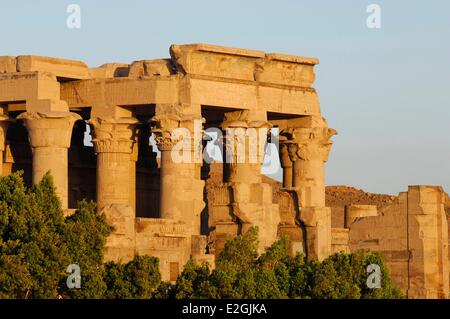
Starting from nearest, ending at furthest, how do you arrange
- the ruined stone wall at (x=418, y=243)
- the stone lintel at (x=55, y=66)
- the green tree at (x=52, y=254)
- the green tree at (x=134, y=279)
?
the green tree at (x=52, y=254) < the green tree at (x=134, y=279) < the ruined stone wall at (x=418, y=243) < the stone lintel at (x=55, y=66)

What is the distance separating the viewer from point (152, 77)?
7050 cm

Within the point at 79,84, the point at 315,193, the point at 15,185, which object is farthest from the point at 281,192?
the point at 15,185

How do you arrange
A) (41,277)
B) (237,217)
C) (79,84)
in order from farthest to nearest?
1. (79,84)
2. (237,217)
3. (41,277)

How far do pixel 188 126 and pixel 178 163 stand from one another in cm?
110

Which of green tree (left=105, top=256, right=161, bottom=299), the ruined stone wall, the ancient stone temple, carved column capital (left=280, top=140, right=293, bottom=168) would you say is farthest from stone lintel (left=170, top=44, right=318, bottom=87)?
green tree (left=105, top=256, right=161, bottom=299)

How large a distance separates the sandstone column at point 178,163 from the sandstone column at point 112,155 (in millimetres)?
2010

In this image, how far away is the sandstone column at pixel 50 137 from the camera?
69.3 m

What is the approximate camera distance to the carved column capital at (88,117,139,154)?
7169cm

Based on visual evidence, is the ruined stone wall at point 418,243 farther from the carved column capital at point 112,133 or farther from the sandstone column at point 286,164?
the carved column capital at point 112,133

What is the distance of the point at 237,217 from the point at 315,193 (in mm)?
6604

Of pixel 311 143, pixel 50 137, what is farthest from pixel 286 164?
pixel 50 137

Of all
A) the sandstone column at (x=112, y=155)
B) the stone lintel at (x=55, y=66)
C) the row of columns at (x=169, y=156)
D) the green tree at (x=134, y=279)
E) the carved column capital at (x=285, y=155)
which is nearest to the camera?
the green tree at (x=134, y=279)

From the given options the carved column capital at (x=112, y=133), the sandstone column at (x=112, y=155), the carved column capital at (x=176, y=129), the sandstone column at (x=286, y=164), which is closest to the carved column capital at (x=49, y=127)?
the carved column capital at (x=112, y=133)

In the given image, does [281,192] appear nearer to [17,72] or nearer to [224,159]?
[224,159]
